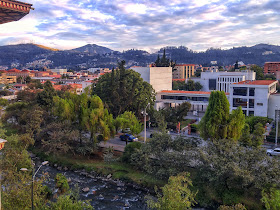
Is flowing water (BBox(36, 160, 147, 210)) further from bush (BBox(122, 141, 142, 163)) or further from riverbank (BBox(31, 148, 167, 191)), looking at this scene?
bush (BBox(122, 141, 142, 163))

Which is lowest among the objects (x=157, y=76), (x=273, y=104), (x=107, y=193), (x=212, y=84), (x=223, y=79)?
(x=107, y=193)

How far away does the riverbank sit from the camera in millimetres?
17438

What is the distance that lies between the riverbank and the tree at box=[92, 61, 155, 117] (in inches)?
275

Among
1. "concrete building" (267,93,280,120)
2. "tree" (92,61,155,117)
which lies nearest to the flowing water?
"tree" (92,61,155,117)

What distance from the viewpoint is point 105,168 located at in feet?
64.8

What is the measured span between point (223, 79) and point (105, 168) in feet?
106

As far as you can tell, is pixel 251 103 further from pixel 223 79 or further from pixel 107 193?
pixel 107 193

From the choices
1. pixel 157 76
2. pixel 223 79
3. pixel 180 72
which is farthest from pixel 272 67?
pixel 157 76

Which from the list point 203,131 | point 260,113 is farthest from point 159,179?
point 260,113

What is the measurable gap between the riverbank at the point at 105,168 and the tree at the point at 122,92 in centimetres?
700

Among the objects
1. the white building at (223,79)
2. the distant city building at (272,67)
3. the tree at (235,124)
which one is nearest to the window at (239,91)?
the white building at (223,79)

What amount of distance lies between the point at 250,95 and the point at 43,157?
925 inches

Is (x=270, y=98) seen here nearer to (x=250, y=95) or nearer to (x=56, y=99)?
(x=250, y=95)

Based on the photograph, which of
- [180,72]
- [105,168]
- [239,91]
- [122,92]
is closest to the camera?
[105,168]
